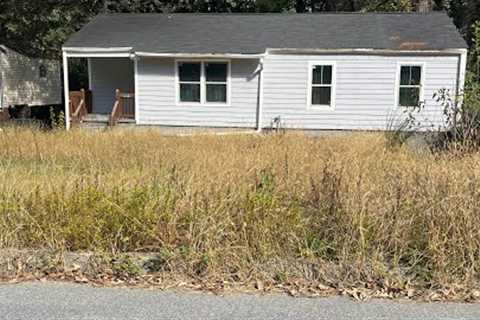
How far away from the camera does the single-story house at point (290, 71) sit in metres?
15.6

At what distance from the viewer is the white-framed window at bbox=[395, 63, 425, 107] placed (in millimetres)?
15445

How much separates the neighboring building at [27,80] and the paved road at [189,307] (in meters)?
24.4

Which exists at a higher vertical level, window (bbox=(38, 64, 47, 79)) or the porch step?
window (bbox=(38, 64, 47, 79))

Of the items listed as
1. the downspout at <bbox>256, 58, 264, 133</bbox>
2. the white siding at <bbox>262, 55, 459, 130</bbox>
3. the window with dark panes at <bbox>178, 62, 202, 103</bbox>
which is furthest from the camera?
the window with dark panes at <bbox>178, 62, 202, 103</bbox>

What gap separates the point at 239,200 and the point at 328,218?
34.8 inches

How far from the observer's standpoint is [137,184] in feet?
17.4

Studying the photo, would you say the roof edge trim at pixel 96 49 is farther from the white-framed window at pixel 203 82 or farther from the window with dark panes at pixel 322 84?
the window with dark panes at pixel 322 84

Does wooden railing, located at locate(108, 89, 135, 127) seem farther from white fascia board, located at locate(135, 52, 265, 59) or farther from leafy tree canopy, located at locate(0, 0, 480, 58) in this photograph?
leafy tree canopy, located at locate(0, 0, 480, 58)

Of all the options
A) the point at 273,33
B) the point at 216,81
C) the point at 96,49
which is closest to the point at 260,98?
the point at 216,81

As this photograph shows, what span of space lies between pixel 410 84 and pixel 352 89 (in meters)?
1.85

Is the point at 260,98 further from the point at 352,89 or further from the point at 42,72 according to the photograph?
the point at 42,72

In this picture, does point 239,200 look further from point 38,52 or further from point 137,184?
point 38,52

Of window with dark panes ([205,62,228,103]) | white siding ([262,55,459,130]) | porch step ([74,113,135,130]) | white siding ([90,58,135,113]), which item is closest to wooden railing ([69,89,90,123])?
porch step ([74,113,135,130])

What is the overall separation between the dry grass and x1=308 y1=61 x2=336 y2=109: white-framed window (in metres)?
10.4
